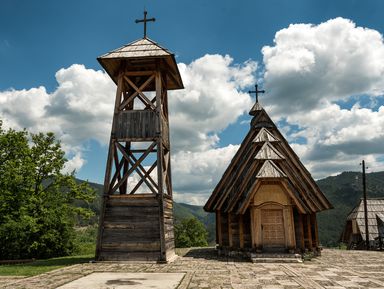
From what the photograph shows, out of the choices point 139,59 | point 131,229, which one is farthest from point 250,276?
point 139,59

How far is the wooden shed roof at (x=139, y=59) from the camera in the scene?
50.3 ft

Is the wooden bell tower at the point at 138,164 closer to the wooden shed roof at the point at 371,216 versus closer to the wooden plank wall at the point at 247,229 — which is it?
the wooden plank wall at the point at 247,229

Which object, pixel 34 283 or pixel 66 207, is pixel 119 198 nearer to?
pixel 34 283

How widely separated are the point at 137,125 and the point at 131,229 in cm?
479

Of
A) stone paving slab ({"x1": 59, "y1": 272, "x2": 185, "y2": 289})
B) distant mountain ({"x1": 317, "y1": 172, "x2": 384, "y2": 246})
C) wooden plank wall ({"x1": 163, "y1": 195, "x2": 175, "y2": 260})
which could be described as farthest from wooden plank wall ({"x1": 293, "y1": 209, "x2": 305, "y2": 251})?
distant mountain ({"x1": 317, "y1": 172, "x2": 384, "y2": 246})

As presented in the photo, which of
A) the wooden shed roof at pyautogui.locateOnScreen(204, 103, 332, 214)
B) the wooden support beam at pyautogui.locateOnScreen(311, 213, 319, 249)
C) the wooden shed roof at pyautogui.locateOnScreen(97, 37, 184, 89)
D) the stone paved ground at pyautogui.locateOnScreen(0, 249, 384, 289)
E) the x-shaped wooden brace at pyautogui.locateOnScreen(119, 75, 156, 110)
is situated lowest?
the stone paved ground at pyautogui.locateOnScreen(0, 249, 384, 289)

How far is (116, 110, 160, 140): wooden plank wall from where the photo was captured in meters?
15.1

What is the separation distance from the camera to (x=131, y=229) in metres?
13.9

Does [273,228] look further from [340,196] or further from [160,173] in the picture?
[340,196]

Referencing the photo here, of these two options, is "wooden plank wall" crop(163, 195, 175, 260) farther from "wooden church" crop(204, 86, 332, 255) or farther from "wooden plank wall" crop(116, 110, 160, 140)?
"wooden plank wall" crop(116, 110, 160, 140)

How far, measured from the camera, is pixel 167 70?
16.8 metres

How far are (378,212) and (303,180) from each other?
650 inches

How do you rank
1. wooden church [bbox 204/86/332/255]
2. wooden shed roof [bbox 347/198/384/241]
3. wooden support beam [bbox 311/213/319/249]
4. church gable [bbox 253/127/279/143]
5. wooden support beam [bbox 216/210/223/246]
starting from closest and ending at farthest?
wooden church [bbox 204/86/332/255], wooden support beam [bbox 311/213/319/249], church gable [bbox 253/127/279/143], wooden support beam [bbox 216/210/223/246], wooden shed roof [bbox 347/198/384/241]

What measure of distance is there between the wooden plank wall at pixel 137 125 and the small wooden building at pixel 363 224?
74.2ft
